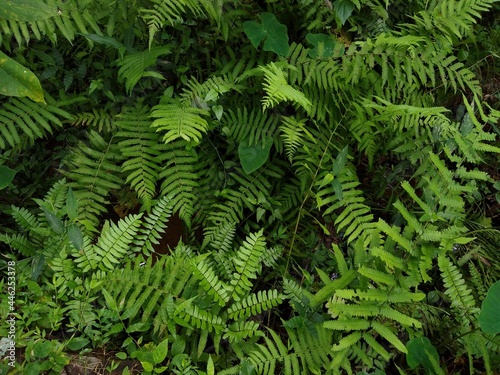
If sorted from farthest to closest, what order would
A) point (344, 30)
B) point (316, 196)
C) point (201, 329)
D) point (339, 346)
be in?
point (344, 30)
point (316, 196)
point (201, 329)
point (339, 346)

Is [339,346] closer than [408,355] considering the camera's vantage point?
Yes

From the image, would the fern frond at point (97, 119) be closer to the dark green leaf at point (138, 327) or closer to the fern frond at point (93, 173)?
the fern frond at point (93, 173)

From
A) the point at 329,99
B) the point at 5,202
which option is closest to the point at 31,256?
the point at 5,202

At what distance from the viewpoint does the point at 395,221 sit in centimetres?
261

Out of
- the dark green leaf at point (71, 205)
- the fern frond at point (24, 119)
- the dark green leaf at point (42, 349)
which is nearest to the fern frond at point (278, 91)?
the dark green leaf at point (71, 205)

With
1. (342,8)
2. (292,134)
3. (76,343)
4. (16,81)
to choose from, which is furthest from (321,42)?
(76,343)

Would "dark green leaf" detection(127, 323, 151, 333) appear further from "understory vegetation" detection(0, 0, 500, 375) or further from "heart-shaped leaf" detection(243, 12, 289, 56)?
"heart-shaped leaf" detection(243, 12, 289, 56)

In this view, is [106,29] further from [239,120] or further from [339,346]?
[339,346]

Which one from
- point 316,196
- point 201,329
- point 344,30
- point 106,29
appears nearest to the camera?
point 201,329

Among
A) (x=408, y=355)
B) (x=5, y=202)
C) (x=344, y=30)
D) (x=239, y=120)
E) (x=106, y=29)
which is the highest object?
(x=344, y=30)

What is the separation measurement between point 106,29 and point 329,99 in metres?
1.28

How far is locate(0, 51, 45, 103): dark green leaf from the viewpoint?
1.95m

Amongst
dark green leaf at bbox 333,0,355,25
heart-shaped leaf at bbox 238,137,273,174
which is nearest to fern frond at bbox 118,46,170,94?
heart-shaped leaf at bbox 238,137,273,174

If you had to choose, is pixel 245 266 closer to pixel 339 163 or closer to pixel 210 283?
pixel 210 283
